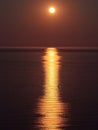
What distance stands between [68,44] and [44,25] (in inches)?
38.0

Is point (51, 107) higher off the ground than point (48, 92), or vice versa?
point (48, 92)

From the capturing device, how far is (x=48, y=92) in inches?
304

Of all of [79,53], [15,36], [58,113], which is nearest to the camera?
[58,113]

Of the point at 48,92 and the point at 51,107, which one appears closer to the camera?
the point at 51,107

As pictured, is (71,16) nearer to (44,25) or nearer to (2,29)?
(44,25)

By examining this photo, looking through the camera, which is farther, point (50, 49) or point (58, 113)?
point (50, 49)

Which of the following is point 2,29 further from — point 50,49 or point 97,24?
point 97,24

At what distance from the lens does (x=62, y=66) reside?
36.9ft

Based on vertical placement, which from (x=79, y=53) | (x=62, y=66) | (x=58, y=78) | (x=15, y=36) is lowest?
(x=58, y=78)

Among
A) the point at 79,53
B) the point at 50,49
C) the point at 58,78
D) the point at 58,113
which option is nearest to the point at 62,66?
the point at 58,78

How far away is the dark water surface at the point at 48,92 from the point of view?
5668 millimetres

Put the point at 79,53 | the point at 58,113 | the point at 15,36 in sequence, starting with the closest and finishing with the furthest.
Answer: the point at 58,113 < the point at 79,53 < the point at 15,36

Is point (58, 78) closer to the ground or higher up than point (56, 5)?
closer to the ground

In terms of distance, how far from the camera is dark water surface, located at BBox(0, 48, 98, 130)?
223 inches
